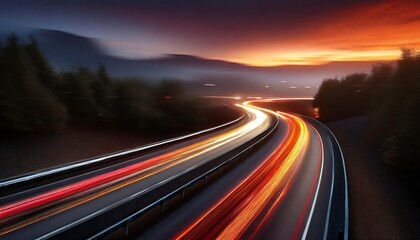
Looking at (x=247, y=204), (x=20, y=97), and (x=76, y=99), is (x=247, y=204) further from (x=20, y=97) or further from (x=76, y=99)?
(x=76, y=99)

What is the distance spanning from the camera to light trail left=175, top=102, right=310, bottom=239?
15.9 m

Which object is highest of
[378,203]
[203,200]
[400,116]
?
[400,116]

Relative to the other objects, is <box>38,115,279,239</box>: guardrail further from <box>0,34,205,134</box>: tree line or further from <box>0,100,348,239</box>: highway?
<box>0,34,205,134</box>: tree line

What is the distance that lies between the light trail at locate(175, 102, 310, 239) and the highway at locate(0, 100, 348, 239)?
1.5 inches

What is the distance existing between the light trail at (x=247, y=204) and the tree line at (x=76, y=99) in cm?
2326

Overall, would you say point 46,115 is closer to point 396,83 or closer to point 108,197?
point 108,197

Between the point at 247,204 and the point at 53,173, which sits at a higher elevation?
the point at 53,173

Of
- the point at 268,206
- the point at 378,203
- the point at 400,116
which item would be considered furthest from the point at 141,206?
the point at 400,116

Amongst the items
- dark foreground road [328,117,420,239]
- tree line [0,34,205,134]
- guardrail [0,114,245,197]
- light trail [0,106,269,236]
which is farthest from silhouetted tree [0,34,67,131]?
dark foreground road [328,117,420,239]

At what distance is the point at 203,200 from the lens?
20.4m

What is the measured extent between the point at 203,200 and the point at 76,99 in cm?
3223

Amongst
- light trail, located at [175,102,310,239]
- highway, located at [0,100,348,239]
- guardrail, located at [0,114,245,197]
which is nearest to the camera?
highway, located at [0,100,348,239]

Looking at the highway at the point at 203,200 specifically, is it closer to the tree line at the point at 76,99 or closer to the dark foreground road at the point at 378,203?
the dark foreground road at the point at 378,203

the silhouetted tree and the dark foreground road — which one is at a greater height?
the silhouetted tree
